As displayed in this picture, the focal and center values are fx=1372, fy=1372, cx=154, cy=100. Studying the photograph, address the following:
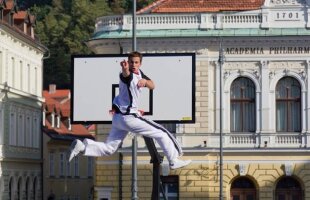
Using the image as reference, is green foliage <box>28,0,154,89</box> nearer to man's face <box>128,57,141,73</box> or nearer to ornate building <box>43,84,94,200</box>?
ornate building <box>43,84,94,200</box>

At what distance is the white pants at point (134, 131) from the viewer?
2184 cm

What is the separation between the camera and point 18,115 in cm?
7831

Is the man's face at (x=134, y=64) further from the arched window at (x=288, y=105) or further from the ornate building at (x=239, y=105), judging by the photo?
the arched window at (x=288, y=105)

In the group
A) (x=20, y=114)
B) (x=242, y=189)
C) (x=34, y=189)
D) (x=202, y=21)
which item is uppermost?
(x=202, y=21)

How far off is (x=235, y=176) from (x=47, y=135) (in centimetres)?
2705

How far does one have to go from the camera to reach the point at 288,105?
6300cm

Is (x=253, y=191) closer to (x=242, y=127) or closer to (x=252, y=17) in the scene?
(x=242, y=127)

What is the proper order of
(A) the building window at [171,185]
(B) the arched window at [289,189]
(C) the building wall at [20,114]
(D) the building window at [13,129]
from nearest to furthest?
(A) the building window at [171,185] → (B) the arched window at [289,189] → (C) the building wall at [20,114] → (D) the building window at [13,129]

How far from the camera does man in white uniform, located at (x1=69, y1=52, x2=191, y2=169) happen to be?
2186 centimetres

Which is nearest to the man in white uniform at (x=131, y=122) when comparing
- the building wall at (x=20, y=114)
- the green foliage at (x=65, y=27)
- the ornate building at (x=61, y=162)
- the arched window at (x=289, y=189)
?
the arched window at (x=289, y=189)

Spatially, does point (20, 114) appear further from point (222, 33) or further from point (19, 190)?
point (222, 33)

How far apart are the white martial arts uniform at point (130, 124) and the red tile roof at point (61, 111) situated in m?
65.8

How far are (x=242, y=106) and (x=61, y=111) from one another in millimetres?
33722

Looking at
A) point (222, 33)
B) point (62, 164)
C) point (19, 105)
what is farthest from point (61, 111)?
point (222, 33)
